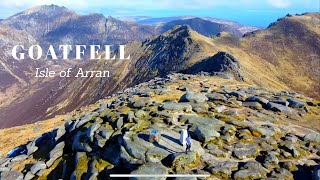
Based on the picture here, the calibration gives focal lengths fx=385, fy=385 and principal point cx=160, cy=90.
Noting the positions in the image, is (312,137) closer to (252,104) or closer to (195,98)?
(252,104)

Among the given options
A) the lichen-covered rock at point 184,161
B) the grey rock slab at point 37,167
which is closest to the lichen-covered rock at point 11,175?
the grey rock slab at point 37,167

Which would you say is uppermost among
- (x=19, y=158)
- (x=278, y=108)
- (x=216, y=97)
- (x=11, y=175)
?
(x=216, y=97)

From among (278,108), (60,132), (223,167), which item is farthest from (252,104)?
(60,132)

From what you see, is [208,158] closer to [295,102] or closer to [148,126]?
[148,126]

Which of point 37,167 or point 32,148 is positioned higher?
point 37,167

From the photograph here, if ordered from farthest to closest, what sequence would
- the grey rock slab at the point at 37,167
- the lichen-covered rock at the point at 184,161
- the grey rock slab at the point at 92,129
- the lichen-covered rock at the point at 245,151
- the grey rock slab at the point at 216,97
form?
the grey rock slab at the point at 216,97 → the grey rock slab at the point at 92,129 → the grey rock slab at the point at 37,167 → the lichen-covered rock at the point at 245,151 → the lichen-covered rock at the point at 184,161

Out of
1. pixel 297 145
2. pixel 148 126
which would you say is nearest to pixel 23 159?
pixel 148 126

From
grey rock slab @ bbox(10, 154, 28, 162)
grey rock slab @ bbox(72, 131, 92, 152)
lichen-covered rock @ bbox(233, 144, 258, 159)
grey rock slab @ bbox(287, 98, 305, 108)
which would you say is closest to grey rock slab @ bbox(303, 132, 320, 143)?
lichen-covered rock @ bbox(233, 144, 258, 159)

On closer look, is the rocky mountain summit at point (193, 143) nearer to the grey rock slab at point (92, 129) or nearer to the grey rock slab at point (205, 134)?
the grey rock slab at point (205, 134)

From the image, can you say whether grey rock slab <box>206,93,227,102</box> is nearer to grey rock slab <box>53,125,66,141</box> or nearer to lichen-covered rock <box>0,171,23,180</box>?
grey rock slab <box>53,125,66,141</box>
